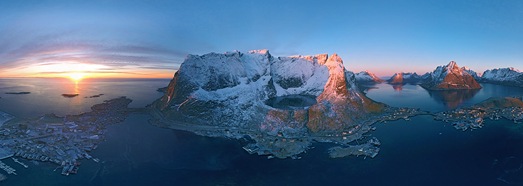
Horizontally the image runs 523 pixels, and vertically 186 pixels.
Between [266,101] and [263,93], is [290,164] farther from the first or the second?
[263,93]

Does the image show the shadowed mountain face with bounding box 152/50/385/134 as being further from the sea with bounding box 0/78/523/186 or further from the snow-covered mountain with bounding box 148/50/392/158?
the sea with bounding box 0/78/523/186

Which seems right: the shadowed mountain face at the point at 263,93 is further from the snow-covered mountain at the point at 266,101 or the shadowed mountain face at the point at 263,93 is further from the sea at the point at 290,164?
the sea at the point at 290,164

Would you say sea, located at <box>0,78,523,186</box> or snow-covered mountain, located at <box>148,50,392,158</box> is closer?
sea, located at <box>0,78,523,186</box>

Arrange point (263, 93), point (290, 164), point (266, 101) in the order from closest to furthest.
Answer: point (290, 164), point (266, 101), point (263, 93)

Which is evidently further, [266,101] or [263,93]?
[263,93]

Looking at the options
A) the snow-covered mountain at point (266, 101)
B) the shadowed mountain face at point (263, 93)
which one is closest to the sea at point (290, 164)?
the snow-covered mountain at point (266, 101)

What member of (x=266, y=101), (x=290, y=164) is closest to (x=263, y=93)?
(x=266, y=101)

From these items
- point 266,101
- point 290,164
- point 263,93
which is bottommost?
point 290,164

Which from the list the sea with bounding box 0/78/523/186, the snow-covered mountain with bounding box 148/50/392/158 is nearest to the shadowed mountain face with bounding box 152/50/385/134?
the snow-covered mountain with bounding box 148/50/392/158
